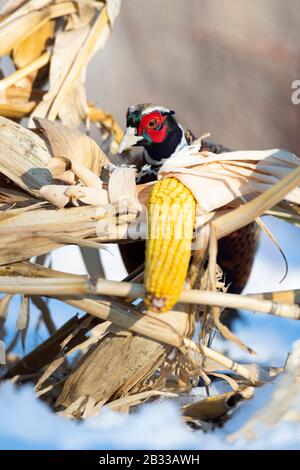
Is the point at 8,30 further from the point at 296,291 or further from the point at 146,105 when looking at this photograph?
the point at 296,291

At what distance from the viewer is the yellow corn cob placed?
1.42ft

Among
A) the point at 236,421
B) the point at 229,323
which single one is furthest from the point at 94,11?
the point at 236,421

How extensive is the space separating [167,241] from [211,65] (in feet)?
2.94

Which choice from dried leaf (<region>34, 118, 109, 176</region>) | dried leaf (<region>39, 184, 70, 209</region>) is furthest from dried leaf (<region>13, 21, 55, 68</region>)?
dried leaf (<region>39, 184, 70, 209</region>)

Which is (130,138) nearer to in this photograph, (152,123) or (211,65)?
(152,123)

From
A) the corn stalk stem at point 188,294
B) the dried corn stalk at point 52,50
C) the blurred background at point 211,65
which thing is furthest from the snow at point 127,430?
the blurred background at point 211,65

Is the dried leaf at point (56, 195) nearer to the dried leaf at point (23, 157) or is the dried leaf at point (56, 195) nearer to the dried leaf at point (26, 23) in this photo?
the dried leaf at point (23, 157)

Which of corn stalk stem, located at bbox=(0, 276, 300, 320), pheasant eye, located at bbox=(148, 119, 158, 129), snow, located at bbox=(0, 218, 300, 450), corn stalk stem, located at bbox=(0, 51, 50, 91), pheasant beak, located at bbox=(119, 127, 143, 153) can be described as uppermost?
corn stalk stem, located at bbox=(0, 51, 50, 91)

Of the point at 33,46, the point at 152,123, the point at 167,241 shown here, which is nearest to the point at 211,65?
the point at 33,46

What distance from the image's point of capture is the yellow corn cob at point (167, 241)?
43 cm

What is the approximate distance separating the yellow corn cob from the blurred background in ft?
2.69

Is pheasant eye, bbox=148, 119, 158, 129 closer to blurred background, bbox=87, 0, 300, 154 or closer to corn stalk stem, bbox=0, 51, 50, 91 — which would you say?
corn stalk stem, bbox=0, 51, 50, 91

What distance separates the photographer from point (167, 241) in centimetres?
46

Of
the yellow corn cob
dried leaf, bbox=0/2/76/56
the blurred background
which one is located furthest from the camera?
the blurred background
